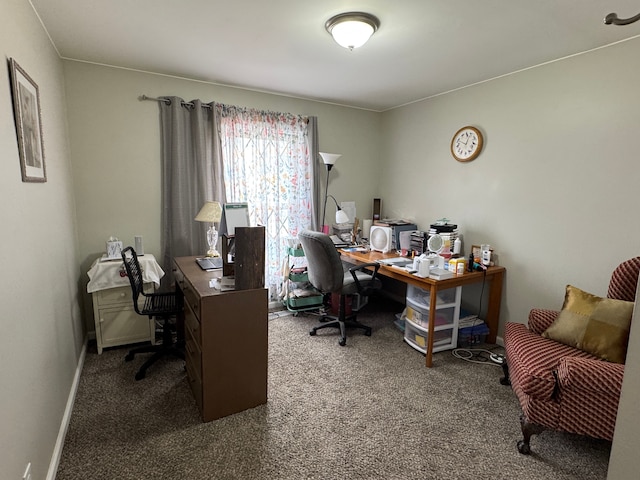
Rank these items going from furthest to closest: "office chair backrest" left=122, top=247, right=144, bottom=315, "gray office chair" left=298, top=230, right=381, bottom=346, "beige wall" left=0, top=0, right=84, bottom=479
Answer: "gray office chair" left=298, top=230, right=381, bottom=346 → "office chair backrest" left=122, top=247, right=144, bottom=315 → "beige wall" left=0, top=0, right=84, bottom=479

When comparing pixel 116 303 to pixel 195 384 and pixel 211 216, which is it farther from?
pixel 195 384

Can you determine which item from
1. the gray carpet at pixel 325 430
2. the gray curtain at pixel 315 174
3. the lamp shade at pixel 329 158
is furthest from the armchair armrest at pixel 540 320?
the lamp shade at pixel 329 158

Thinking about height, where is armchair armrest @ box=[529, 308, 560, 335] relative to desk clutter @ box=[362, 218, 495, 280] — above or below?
below

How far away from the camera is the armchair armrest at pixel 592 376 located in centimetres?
163

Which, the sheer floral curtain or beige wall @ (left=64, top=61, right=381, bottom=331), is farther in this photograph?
the sheer floral curtain

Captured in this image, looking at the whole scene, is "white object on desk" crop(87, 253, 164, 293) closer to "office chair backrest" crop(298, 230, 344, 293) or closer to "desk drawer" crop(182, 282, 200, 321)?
"desk drawer" crop(182, 282, 200, 321)

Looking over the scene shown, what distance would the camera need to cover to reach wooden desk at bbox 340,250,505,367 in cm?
265

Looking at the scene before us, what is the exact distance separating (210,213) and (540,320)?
2.73 m

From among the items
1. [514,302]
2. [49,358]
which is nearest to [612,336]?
[514,302]

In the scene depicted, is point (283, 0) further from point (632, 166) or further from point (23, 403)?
point (632, 166)

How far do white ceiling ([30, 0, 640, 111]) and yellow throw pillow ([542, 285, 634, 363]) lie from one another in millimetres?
1638

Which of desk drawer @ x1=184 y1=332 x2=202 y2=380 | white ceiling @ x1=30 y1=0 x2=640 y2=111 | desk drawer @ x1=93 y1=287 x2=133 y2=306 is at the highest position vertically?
white ceiling @ x1=30 y1=0 x2=640 y2=111

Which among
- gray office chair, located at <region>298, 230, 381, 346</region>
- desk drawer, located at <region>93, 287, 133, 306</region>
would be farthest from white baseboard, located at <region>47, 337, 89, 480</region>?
gray office chair, located at <region>298, 230, 381, 346</region>

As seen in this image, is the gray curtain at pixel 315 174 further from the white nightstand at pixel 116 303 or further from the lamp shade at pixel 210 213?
A: the white nightstand at pixel 116 303
